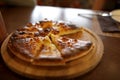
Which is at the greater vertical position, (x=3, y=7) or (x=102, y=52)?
(x=3, y=7)

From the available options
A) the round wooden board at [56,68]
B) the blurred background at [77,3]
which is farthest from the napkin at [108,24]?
the blurred background at [77,3]

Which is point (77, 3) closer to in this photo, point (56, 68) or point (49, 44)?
point (49, 44)

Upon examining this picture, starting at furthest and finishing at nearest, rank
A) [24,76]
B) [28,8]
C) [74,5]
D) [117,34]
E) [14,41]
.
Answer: [74,5] → [28,8] → [117,34] → [14,41] → [24,76]

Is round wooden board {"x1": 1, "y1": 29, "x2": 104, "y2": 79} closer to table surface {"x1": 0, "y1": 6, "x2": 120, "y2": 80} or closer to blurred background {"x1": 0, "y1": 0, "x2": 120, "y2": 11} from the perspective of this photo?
table surface {"x1": 0, "y1": 6, "x2": 120, "y2": 80}

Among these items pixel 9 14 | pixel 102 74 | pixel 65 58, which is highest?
pixel 9 14

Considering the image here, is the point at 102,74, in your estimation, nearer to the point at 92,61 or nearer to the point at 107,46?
the point at 92,61

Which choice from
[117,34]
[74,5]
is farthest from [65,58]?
[74,5]

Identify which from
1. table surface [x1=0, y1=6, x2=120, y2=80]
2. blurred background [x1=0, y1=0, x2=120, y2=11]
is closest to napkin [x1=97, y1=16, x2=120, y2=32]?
table surface [x1=0, y1=6, x2=120, y2=80]

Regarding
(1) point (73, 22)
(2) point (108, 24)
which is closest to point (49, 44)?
(1) point (73, 22)
